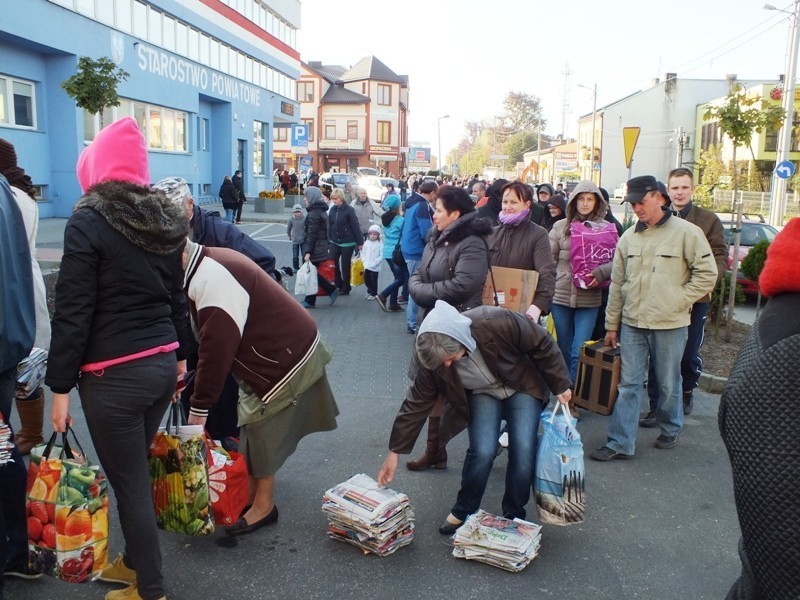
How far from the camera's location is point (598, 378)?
5.81 meters

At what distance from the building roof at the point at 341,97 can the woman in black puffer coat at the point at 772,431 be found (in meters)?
73.3

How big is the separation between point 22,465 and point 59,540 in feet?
2.02

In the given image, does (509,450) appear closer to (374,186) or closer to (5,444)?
(5,444)

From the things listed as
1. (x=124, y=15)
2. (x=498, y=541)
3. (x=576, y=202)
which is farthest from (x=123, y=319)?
(x=124, y=15)

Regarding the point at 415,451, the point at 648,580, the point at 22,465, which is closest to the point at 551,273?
the point at 415,451

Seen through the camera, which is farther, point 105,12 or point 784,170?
point 784,170

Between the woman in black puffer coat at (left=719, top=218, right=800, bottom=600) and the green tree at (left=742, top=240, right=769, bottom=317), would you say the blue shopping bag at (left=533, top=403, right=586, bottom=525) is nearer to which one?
the woman in black puffer coat at (left=719, top=218, right=800, bottom=600)

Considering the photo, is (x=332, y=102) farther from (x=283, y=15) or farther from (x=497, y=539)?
(x=497, y=539)

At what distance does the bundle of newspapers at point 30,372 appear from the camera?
4213 mm

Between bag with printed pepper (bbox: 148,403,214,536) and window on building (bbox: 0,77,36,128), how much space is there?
19.7 meters

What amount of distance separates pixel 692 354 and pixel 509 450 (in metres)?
2.84

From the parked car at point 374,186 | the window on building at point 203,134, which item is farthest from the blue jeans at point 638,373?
the parked car at point 374,186

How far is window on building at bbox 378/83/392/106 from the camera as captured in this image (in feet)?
242

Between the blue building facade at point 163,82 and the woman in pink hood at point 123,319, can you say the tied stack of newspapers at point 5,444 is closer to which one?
the woman in pink hood at point 123,319
